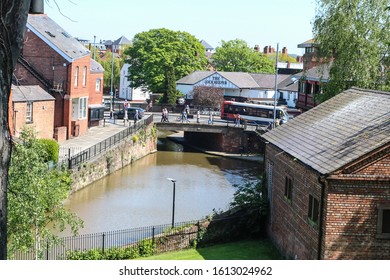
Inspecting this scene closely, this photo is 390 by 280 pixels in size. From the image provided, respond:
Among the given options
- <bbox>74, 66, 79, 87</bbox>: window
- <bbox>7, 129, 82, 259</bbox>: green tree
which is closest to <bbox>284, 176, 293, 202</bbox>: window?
<bbox>7, 129, 82, 259</bbox>: green tree

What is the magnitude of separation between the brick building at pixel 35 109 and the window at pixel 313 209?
24.8 meters

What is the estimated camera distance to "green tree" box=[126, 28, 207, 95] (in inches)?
3206

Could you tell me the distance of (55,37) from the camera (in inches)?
1944

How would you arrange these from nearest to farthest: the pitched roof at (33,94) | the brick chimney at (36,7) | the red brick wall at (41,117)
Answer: the brick chimney at (36,7) < the red brick wall at (41,117) < the pitched roof at (33,94)

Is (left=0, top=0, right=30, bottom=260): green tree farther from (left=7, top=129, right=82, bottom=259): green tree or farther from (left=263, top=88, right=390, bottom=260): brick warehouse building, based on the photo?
(left=263, top=88, right=390, bottom=260): brick warehouse building

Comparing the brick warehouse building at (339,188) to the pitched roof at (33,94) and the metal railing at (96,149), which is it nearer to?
the metal railing at (96,149)

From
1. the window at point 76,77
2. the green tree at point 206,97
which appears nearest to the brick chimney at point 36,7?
the window at point 76,77

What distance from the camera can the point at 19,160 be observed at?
17484 mm

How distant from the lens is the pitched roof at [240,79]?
82.0 metres

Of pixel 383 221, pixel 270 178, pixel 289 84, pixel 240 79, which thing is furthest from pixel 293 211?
pixel 240 79

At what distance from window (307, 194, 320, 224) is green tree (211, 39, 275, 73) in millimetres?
83098

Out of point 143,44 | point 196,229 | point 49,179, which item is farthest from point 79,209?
point 143,44

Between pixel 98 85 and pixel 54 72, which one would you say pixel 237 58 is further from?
pixel 54 72
